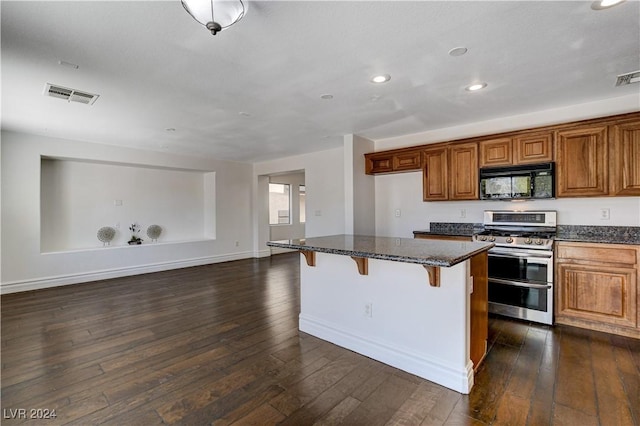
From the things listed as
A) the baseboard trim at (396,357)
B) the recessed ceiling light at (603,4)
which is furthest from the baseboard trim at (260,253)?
the recessed ceiling light at (603,4)

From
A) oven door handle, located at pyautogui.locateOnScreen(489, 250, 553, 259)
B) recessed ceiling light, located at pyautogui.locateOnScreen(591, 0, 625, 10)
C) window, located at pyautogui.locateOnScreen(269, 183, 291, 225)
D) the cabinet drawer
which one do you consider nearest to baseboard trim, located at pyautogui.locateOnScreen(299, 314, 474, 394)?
oven door handle, located at pyautogui.locateOnScreen(489, 250, 553, 259)

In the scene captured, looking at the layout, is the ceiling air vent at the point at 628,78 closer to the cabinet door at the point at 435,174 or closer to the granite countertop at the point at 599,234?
the granite countertop at the point at 599,234

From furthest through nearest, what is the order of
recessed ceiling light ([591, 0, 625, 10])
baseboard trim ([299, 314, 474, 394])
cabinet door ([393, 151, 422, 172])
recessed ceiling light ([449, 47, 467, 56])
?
cabinet door ([393, 151, 422, 172]) < recessed ceiling light ([449, 47, 467, 56]) < baseboard trim ([299, 314, 474, 394]) < recessed ceiling light ([591, 0, 625, 10])

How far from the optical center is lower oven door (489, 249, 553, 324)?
10.6 feet

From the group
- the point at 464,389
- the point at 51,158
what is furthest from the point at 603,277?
the point at 51,158

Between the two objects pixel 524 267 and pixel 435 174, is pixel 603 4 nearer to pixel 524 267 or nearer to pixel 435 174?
pixel 524 267

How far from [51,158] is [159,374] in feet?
16.1

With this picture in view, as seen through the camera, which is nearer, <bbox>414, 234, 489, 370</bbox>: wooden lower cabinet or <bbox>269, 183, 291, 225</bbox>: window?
<bbox>414, 234, 489, 370</bbox>: wooden lower cabinet

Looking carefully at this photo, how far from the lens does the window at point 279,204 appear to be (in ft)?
28.6

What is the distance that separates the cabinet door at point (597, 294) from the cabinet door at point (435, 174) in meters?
1.65

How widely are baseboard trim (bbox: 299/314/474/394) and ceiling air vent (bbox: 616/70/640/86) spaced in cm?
300

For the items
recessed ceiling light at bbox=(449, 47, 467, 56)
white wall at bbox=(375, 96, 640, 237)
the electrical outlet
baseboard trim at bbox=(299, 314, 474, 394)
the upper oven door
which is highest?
recessed ceiling light at bbox=(449, 47, 467, 56)

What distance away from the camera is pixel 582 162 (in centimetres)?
328

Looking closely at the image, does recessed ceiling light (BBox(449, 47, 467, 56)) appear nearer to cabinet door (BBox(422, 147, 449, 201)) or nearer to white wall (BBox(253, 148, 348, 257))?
cabinet door (BBox(422, 147, 449, 201))
